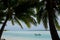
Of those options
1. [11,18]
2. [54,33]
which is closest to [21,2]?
[11,18]

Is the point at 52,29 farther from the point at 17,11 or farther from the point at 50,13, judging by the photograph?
the point at 17,11

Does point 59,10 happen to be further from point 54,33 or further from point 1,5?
point 1,5

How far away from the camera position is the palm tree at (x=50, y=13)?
52.0 ft

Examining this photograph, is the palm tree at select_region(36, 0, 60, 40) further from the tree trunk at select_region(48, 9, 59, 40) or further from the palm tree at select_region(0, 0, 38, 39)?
the palm tree at select_region(0, 0, 38, 39)

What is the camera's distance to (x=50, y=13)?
52.4ft

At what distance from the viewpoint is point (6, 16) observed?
1923cm

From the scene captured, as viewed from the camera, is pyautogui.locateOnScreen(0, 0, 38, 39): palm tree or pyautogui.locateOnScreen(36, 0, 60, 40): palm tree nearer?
pyautogui.locateOnScreen(36, 0, 60, 40): palm tree

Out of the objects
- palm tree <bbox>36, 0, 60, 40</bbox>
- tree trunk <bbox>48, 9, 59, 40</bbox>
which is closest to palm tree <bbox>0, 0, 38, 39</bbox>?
palm tree <bbox>36, 0, 60, 40</bbox>

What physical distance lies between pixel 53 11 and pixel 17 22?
15.9 feet

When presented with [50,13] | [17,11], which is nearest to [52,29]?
[50,13]

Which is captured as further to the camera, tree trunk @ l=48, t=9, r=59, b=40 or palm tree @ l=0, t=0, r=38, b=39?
palm tree @ l=0, t=0, r=38, b=39

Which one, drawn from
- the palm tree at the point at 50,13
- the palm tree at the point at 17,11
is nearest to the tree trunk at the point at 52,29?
the palm tree at the point at 50,13

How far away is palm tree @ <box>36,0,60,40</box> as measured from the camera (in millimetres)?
15864

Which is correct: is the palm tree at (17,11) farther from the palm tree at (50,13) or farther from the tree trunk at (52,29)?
the tree trunk at (52,29)
